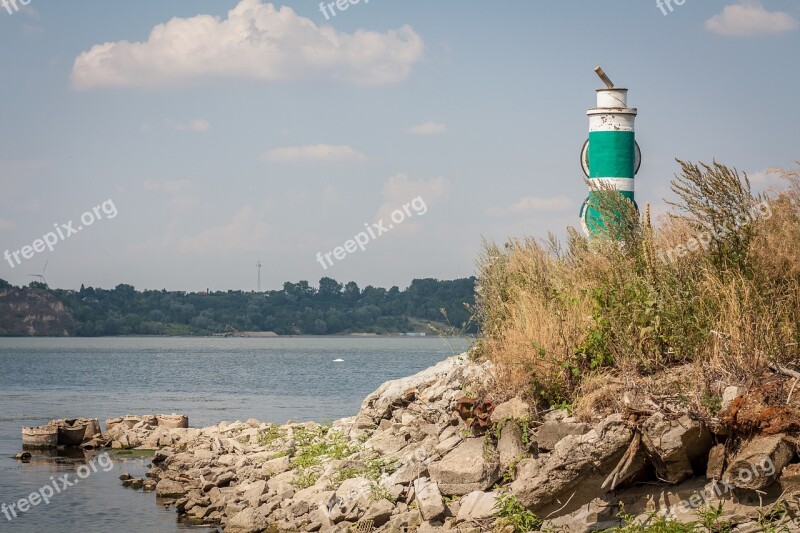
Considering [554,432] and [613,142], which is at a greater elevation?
[613,142]

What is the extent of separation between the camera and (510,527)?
37.7ft

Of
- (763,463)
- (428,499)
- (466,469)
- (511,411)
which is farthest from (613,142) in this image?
(763,463)

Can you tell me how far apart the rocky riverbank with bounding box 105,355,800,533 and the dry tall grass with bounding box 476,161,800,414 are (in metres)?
0.55

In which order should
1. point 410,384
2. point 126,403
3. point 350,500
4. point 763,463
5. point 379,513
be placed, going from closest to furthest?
point 763,463
point 379,513
point 350,500
point 410,384
point 126,403

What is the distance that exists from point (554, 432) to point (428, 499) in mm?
1933

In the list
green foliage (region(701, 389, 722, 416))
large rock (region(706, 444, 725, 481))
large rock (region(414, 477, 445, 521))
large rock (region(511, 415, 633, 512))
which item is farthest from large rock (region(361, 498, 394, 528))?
green foliage (region(701, 389, 722, 416))

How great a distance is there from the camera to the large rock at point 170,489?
1994 cm

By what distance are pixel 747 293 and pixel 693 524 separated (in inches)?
116

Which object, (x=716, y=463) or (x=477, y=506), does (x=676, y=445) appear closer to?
(x=716, y=463)

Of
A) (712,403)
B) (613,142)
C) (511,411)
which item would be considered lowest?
(511,411)

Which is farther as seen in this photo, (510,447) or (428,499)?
(428,499)

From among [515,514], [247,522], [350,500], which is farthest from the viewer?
[247,522]

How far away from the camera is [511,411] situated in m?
12.7

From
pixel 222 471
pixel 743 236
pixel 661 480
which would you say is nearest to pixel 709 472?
pixel 661 480
